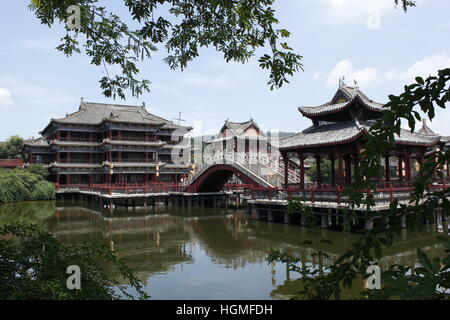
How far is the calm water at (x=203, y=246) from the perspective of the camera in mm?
9133

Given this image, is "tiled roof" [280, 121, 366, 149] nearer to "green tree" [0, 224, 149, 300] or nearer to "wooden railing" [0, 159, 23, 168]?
"green tree" [0, 224, 149, 300]

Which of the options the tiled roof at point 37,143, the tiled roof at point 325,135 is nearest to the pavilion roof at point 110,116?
the tiled roof at point 37,143

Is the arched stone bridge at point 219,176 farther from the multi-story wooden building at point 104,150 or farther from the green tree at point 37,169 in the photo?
the green tree at point 37,169

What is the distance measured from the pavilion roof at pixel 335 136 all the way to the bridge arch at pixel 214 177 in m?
6.55

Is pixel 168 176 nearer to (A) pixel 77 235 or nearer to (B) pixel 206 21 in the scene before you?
(A) pixel 77 235

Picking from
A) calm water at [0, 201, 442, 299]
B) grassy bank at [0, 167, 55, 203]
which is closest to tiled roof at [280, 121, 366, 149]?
calm water at [0, 201, 442, 299]

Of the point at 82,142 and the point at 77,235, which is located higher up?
the point at 82,142

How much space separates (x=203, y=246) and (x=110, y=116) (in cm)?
2512

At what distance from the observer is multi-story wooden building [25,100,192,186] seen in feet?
117
